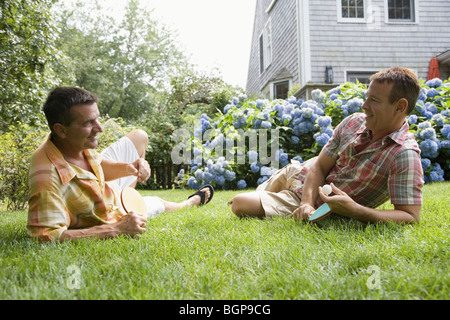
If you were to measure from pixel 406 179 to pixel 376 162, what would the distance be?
22 centimetres

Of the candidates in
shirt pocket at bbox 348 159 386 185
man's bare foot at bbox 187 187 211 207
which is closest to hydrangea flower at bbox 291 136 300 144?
man's bare foot at bbox 187 187 211 207

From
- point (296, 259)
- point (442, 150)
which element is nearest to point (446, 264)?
point (296, 259)

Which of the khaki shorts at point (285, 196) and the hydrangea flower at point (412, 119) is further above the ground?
the hydrangea flower at point (412, 119)

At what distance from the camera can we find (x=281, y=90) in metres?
12.3


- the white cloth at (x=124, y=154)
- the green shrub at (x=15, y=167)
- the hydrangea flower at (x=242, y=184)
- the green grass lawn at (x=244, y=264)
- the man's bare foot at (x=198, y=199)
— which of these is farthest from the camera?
→ the hydrangea flower at (x=242, y=184)

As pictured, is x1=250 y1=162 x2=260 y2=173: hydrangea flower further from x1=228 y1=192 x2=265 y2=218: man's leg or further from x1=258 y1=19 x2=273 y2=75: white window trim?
x1=258 y1=19 x2=273 y2=75: white window trim

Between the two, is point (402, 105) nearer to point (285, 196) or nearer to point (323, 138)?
point (285, 196)

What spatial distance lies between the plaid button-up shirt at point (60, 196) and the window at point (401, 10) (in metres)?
11.2

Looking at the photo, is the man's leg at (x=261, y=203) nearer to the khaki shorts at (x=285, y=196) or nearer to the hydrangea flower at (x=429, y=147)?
the khaki shorts at (x=285, y=196)

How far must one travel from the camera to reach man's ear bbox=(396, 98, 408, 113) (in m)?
2.07

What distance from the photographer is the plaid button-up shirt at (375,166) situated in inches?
80.4

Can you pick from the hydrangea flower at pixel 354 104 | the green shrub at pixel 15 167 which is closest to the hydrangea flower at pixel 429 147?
the hydrangea flower at pixel 354 104
